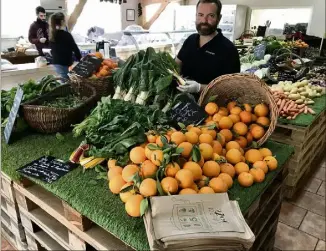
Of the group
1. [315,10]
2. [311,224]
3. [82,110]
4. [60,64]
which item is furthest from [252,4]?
[82,110]

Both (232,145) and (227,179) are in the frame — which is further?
(232,145)

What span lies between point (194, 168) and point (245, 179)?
271mm

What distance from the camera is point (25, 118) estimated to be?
167 centimetres

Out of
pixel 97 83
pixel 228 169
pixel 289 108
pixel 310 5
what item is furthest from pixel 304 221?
pixel 310 5

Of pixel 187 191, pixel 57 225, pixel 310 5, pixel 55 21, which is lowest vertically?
pixel 57 225

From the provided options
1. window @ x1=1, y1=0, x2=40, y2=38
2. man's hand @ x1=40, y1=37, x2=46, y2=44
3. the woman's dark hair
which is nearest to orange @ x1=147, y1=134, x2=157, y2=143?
the woman's dark hair

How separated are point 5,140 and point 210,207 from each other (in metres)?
1.27

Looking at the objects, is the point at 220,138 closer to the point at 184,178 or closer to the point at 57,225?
the point at 184,178

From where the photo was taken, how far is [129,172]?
3.56 ft

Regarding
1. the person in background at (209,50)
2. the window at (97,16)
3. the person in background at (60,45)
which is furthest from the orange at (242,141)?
the window at (97,16)

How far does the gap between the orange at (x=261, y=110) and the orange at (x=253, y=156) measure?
0.81 feet

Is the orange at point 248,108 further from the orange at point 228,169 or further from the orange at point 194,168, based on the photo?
the orange at point 194,168

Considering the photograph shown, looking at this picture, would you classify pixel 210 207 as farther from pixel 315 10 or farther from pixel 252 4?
pixel 252 4

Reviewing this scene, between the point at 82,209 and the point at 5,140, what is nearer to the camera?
the point at 82,209
